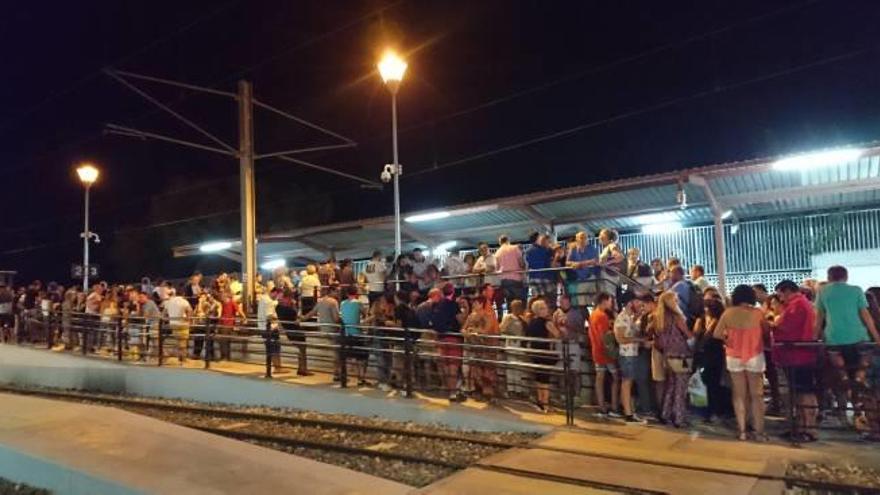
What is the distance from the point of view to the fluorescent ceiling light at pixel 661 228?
55.1 feet

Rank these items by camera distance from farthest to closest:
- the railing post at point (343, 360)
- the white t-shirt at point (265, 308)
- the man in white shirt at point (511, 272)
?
the white t-shirt at point (265, 308), the man in white shirt at point (511, 272), the railing post at point (343, 360)

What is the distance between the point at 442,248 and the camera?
20344 mm

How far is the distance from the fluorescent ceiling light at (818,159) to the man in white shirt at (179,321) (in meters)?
11.8

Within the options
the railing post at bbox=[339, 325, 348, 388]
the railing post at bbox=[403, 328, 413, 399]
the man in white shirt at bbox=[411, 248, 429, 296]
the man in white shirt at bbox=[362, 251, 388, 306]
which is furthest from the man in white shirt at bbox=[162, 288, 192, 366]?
the railing post at bbox=[403, 328, 413, 399]

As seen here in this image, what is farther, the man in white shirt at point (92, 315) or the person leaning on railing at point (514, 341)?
the man in white shirt at point (92, 315)

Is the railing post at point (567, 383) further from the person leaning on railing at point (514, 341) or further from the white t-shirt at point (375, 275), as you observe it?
the white t-shirt at point (375, 275)

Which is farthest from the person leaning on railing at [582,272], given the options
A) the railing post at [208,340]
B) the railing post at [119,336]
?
the railing post at [119,336]

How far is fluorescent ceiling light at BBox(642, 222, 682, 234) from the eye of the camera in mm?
16781

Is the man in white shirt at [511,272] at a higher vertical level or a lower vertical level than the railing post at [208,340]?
higher

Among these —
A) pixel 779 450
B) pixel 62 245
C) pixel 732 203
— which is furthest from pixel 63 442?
pixel 62 245

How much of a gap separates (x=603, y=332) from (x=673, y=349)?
1005 mm

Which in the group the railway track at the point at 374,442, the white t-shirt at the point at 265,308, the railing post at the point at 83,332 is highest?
the white t-shirt at the point at 265,308

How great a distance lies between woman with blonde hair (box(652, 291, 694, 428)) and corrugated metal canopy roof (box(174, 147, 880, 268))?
15.6 feet

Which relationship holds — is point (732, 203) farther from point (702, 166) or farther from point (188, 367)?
point (188, 367)
